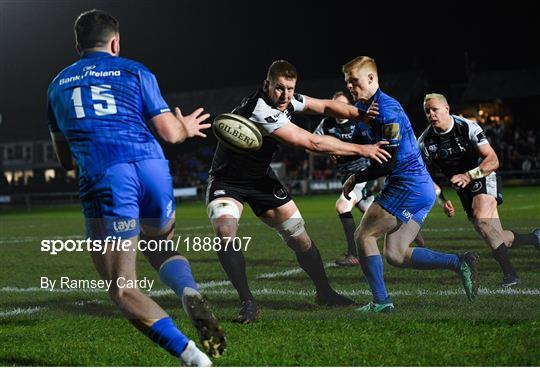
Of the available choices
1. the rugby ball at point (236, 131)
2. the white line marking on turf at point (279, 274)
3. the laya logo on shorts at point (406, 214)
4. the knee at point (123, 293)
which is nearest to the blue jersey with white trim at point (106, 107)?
the knee at point (123, 293)

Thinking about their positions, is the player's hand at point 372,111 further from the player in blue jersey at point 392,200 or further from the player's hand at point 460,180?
the player's hand at point 460,180

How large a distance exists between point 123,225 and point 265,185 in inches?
113

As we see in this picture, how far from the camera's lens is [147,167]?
472 centimetres

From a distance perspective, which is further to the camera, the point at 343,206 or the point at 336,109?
the point at 343,206

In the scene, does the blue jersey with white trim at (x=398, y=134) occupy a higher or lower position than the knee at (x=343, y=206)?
higher

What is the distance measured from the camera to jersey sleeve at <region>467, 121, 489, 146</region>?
27.2 feet

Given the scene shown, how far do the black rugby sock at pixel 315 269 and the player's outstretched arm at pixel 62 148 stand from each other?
2977 millimetres

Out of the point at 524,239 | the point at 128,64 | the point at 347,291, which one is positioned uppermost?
the point at 128,64

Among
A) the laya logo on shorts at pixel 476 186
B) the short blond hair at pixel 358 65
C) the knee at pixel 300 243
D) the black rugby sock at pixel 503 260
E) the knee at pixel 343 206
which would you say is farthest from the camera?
the knee at pixel 343 206

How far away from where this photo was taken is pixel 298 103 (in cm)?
716

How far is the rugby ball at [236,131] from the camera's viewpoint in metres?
6.18

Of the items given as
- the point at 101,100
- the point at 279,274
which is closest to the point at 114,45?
the point at 101,100

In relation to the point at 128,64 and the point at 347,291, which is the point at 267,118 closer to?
the point at 128,64

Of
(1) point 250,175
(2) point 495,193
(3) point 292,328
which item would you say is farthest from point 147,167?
(2) point 495,193
